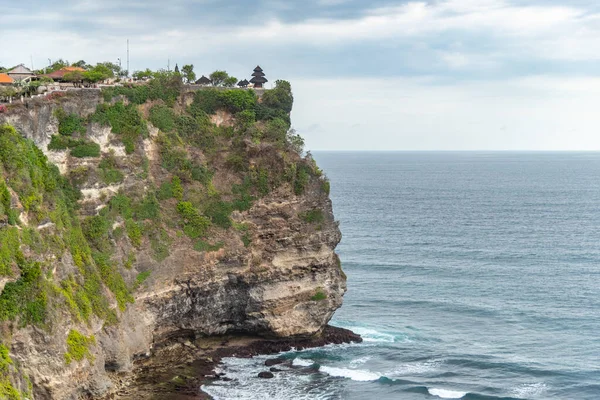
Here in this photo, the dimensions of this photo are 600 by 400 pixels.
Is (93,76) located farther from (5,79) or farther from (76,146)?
(76,146)

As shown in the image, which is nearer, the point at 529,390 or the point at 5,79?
the point at 529,390

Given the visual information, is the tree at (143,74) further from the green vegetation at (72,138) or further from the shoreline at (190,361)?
the shoreline at (190,361)

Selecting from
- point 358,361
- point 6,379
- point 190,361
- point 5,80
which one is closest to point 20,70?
point 5,80

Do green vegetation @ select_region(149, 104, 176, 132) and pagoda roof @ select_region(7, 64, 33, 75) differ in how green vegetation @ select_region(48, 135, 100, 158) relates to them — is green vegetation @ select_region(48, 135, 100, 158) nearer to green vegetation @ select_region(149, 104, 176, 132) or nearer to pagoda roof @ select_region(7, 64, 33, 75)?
green vegetation @ select_region(149, 104, 176, 132)

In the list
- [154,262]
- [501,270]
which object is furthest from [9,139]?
[501,270]

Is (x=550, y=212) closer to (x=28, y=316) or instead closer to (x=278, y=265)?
(x=278, y=265)

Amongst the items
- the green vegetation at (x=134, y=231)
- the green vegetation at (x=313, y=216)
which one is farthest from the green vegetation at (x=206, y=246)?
the green vegetation at (x=313, y=216)
